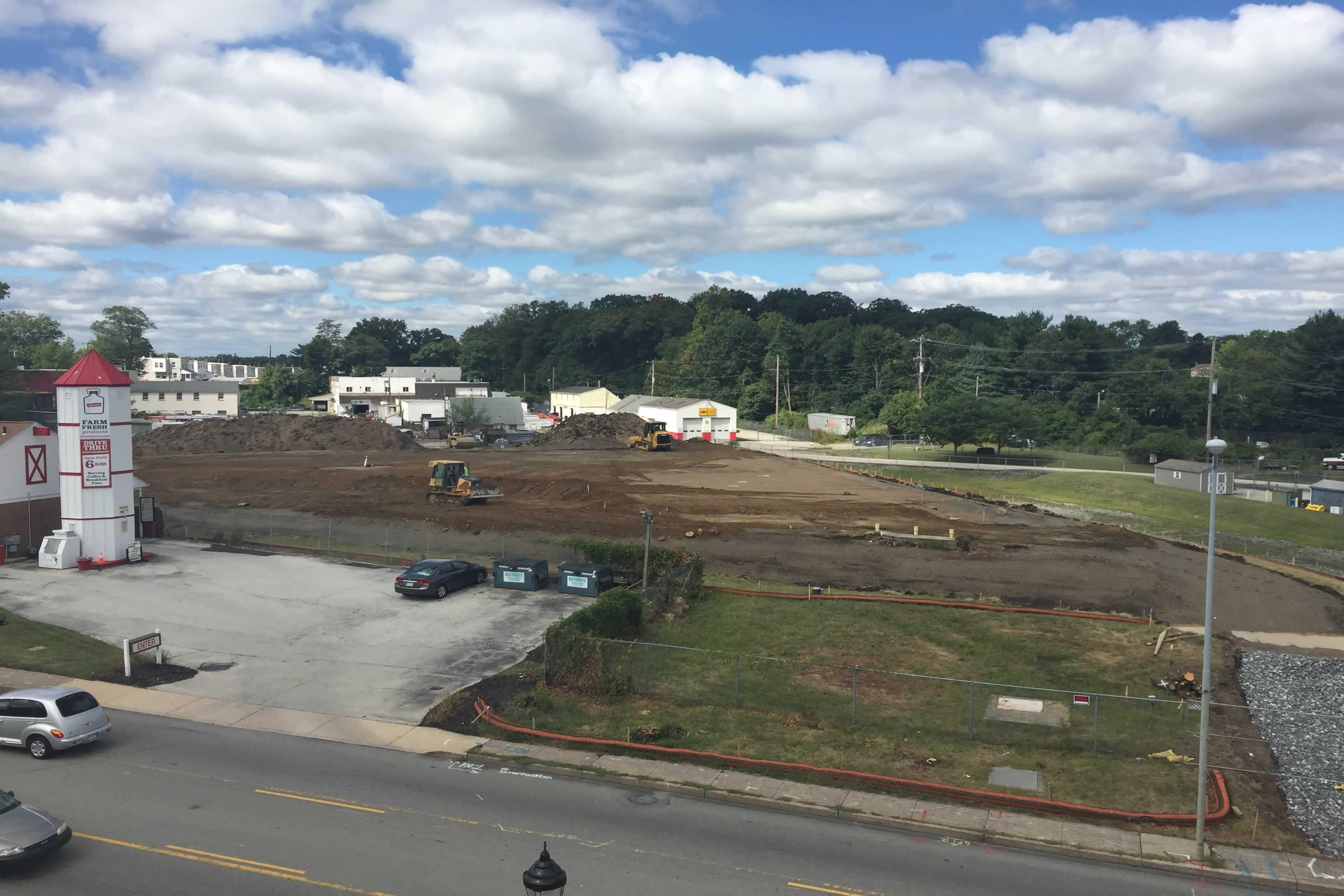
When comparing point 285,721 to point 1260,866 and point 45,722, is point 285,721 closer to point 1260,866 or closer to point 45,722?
point 45,722

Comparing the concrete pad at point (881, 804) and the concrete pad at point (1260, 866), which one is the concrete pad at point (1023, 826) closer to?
the concrete pad at point (881, 804)

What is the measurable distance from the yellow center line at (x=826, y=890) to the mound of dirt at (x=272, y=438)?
84705mm

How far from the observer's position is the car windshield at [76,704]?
2011cm

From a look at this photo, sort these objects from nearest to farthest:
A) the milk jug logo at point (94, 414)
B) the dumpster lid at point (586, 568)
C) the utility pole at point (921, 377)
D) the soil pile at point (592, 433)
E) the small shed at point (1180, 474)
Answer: the dumpster lid at point (586, 568)
the milk jug logo at point (94, 414)
the small shed at point (1180, 474)
the soil pile at point (592, 433)
the utility pole at point (921, 377)

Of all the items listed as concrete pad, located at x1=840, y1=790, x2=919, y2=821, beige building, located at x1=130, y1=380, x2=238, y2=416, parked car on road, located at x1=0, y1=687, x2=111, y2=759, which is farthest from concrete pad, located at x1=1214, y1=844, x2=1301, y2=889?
beige building, located at x1=130, y1=380, x2=238, y2=416

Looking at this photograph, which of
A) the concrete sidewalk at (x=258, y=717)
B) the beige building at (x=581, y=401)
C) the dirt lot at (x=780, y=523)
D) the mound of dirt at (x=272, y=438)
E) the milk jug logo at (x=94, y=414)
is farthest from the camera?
the beige building at (x=581, y=401)

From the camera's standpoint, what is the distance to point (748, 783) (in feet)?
64.9

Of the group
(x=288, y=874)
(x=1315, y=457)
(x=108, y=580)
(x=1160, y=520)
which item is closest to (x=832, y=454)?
(x=1160, y=520)

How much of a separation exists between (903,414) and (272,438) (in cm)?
7667

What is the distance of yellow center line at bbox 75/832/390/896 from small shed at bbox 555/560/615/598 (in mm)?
22286

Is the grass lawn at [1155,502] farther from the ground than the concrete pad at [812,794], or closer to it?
farther from the ground

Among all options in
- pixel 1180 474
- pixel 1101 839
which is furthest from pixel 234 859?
pixel 1180 474

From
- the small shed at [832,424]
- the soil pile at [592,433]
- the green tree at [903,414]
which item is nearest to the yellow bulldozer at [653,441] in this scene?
the soil pile at [592,433]

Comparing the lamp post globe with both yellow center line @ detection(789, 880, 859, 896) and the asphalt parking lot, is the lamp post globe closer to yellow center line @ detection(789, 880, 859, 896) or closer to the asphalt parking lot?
yellow center line @ detection(789, 880, 859, 896)
